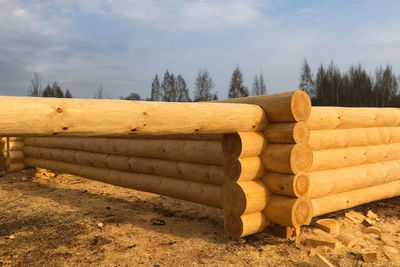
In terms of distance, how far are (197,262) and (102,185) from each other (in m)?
6.13

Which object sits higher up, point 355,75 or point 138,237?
point 355,75

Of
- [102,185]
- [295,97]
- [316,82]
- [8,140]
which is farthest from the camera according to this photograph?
[316,82]

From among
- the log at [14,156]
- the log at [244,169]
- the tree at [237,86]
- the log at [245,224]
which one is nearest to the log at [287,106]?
the log at [244,169]

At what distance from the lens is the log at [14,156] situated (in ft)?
41.3

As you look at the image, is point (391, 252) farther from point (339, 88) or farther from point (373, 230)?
point (339, 88)

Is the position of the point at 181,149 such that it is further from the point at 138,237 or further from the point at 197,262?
the point at 197,262

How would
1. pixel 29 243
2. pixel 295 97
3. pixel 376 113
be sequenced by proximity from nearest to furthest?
1. pixel 295 97
2. pixel 29 243
3. pixel 376 113

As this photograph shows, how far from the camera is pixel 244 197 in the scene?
15.4 feet

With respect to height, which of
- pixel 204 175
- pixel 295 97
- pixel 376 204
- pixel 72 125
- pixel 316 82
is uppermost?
pixel 316 82

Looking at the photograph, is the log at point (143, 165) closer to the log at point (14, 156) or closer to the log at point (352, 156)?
the log at point (14, 156)

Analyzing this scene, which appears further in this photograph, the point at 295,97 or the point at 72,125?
the point at 295,97

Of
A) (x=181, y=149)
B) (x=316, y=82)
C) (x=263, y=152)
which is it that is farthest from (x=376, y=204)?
(x=316, y=82)

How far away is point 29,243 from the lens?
16.7ft

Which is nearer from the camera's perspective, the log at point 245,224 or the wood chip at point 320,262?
the wood chip at point 320,262
